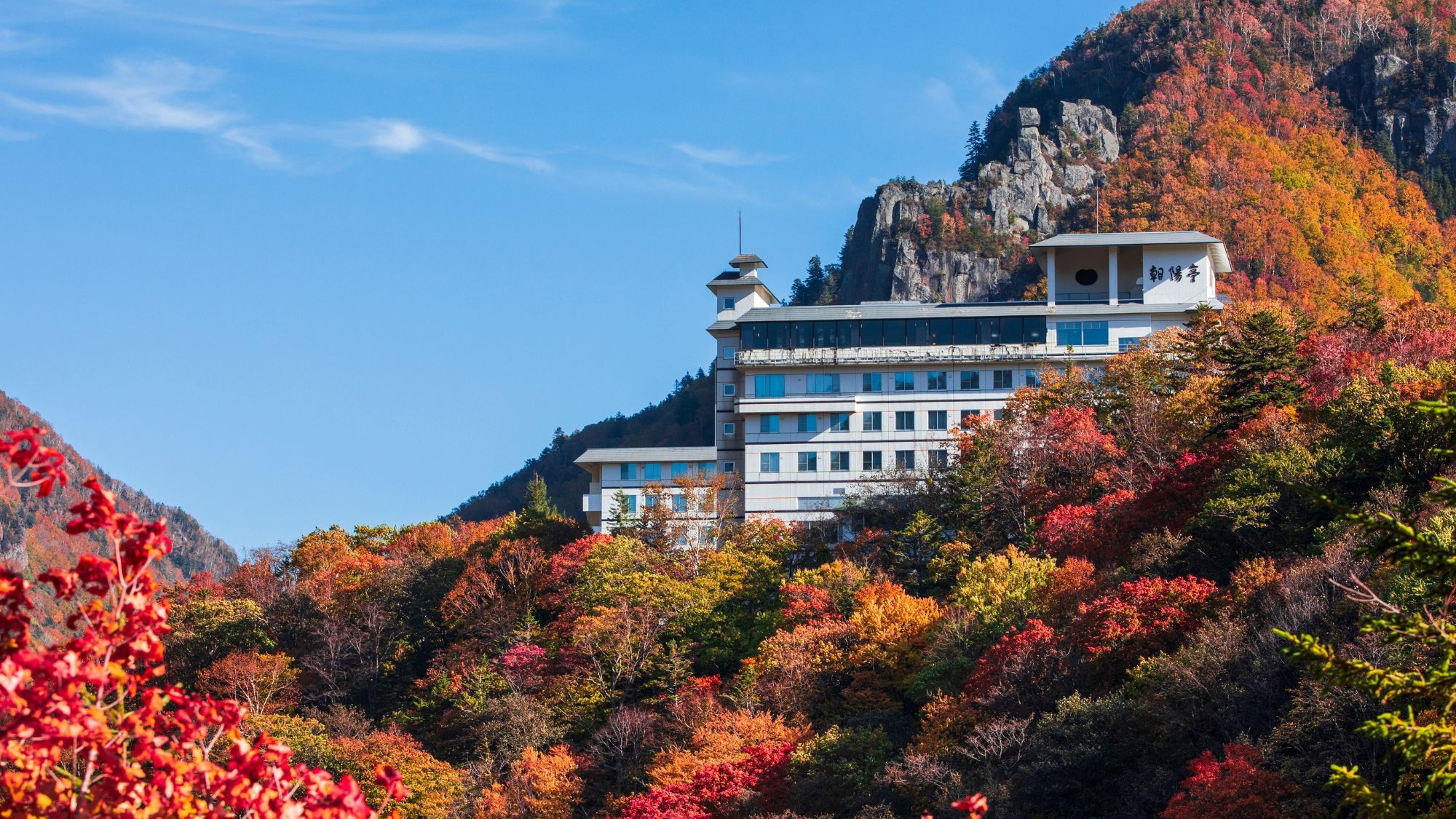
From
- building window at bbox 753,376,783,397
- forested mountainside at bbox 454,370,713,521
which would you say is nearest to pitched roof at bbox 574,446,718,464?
building window at bbox 753,376,783,397

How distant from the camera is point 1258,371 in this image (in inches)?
2339

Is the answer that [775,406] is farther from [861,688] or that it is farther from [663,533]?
[861,688]

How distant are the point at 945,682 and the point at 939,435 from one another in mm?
26033

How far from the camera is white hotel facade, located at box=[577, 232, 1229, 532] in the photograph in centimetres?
7788

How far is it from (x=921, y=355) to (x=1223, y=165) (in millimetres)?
72723

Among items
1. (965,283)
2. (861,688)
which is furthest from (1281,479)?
(965,283)

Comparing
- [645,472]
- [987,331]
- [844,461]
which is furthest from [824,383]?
[645,472]

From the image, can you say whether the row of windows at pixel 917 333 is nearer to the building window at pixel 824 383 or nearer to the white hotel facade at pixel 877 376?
the white hotel facade at pixel 877 376

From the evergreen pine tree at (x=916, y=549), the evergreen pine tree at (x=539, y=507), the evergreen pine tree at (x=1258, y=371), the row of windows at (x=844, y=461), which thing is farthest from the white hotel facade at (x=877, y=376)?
the evergreen pine tree at (x=1258, y=371)

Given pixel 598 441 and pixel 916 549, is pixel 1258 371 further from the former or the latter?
pixel 598 441

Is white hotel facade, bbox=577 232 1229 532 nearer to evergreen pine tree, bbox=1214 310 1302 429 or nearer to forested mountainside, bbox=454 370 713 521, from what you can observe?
evergreen pine tree, bbox=1214 310 1302 429

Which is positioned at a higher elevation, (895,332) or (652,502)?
(895,332)

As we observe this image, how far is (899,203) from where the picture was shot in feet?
473

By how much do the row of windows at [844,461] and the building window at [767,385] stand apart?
2924 millimetres
